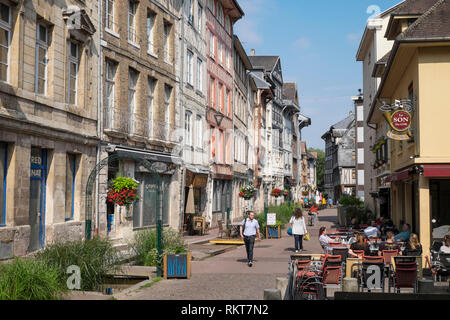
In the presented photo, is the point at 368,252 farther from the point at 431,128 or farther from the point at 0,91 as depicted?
the point at 0,91

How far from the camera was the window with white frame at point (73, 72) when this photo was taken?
18156 millimetres

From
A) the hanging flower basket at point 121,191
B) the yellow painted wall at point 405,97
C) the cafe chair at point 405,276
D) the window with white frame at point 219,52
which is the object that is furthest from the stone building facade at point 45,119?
the window with white frame at point 219,52

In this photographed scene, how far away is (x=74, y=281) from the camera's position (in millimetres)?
10406

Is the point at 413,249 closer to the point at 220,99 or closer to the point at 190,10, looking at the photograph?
the point at 190,10

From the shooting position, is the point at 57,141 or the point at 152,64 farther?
the point at 152,64

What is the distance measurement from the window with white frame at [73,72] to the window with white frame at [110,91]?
203 cm

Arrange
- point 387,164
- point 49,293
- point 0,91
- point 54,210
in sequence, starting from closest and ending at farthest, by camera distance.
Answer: point 49,293 → point 0,91 → point 54,210 → point 387,164

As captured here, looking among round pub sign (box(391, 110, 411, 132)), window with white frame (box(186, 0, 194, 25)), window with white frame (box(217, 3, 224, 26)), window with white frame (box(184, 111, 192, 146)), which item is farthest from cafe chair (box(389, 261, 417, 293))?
window with white frame (box(217, 3, 224, 26))

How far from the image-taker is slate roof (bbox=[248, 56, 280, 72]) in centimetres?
6548

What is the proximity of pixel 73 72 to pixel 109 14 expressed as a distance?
371 centimetres

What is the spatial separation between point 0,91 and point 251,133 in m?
37.7

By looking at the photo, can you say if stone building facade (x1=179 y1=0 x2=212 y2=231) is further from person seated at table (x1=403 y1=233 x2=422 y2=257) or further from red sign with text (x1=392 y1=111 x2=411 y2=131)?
person seated at table (x1=403 y1=233 x2=422 y2=257)

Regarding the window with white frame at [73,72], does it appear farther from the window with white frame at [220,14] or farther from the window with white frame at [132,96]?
the window with white frame at [220,14]

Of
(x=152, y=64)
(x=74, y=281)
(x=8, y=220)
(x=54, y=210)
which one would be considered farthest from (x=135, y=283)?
(x=152, y=64)
